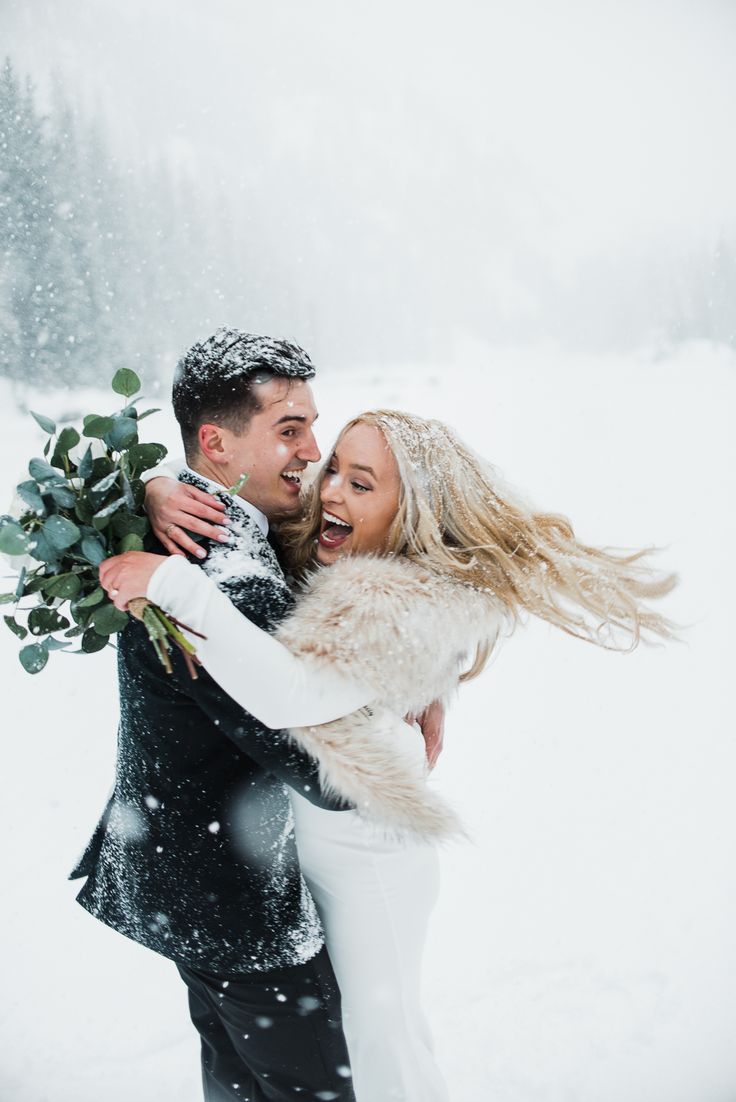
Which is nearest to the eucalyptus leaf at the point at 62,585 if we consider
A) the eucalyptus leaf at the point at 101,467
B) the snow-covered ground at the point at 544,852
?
the eucalyptus leaf at the point at 101,467

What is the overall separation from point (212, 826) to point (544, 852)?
120 inches

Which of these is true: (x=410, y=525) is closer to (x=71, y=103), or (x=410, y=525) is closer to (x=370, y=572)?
(x=370, y=572)

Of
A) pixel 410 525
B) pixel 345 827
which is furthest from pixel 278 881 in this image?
pixel 410 525

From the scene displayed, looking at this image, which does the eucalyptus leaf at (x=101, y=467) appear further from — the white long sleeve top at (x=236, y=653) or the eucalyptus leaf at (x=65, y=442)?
the white long sleeve top at (x=236, y=653)

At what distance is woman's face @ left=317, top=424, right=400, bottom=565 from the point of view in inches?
79.0

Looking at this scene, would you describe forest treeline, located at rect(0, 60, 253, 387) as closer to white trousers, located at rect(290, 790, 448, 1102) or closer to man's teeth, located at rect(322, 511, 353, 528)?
man's teeth, located at rect(322, 511, 353, 528)

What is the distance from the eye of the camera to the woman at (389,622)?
1506mm

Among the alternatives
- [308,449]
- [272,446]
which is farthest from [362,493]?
[272,446]

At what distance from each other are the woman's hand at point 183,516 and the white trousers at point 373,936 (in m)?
0.71

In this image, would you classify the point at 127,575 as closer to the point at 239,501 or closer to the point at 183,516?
the point at 183,516

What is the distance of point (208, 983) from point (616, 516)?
5203 millimetres

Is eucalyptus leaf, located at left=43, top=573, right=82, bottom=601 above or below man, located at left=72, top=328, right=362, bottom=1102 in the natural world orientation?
above

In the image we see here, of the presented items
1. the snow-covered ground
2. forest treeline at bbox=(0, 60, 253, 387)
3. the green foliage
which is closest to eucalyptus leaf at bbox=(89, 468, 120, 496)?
the green foliage

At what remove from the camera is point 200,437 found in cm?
185
